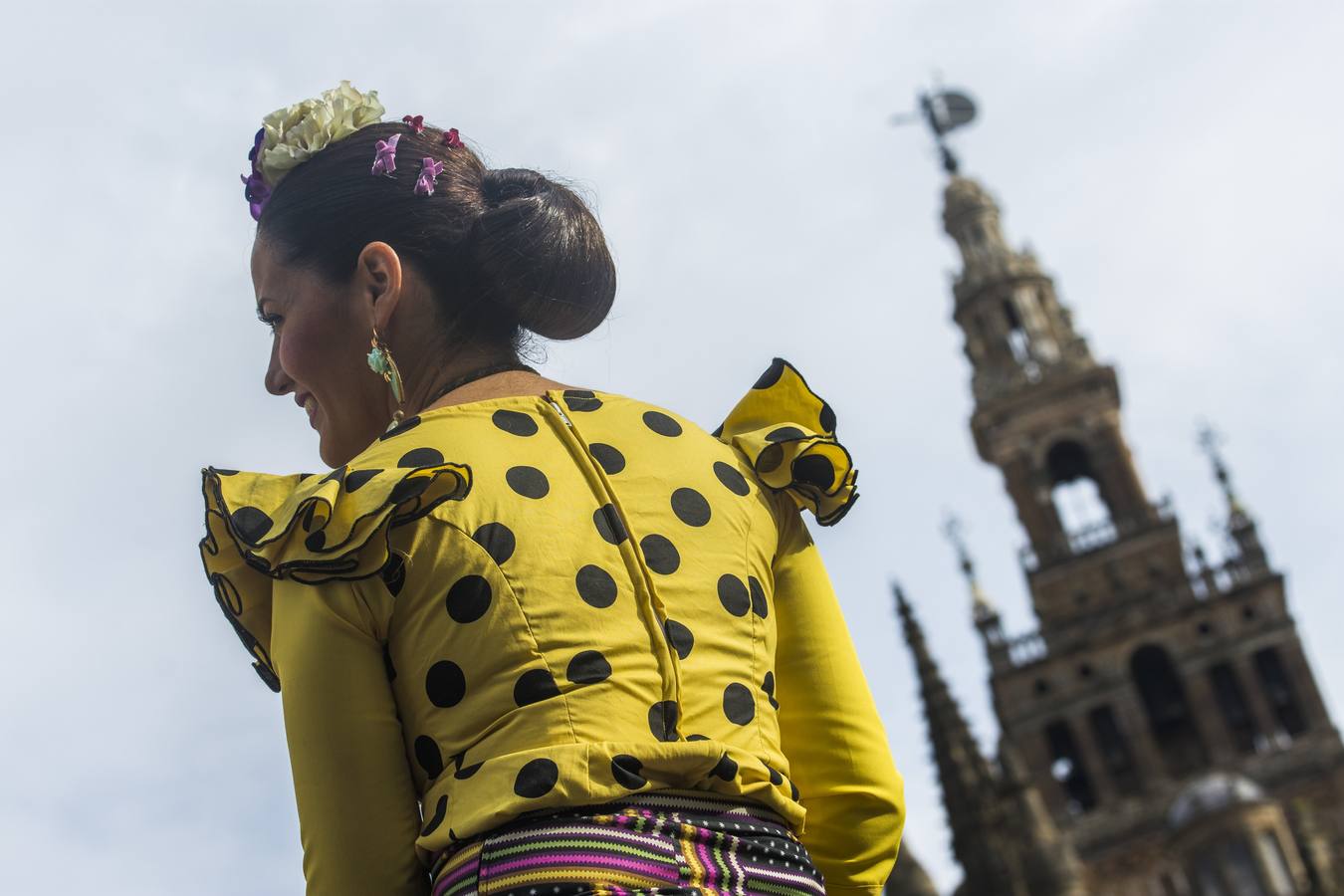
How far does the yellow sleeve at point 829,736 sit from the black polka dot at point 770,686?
0.18m

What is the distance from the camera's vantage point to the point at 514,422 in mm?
3352

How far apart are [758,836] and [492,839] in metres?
0.46

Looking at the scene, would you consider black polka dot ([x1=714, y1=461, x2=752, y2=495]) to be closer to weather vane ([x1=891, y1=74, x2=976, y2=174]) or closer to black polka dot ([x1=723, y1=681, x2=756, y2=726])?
black polka dot ([x1=723, y1=681, x2=756, y2=726])

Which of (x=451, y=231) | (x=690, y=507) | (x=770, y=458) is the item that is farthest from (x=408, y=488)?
(x=770, y=458)

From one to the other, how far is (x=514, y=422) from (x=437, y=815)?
71cm

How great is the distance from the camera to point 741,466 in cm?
359

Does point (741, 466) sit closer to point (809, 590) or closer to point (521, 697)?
point (809, 590)

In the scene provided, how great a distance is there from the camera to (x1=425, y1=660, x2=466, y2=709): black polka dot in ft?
9.90

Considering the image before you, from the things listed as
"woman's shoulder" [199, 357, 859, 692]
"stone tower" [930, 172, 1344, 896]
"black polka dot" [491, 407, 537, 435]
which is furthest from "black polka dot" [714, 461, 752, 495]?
"stone tower" [930, 172, 1344, 896]

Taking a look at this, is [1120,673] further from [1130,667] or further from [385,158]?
[385,158]

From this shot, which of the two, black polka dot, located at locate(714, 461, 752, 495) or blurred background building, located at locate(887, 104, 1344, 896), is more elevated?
blurred background building, located at locate(887, 104, 1344, 896)

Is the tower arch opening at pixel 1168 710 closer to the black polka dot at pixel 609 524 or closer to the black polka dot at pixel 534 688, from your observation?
the black polka dot at pixel 609 524

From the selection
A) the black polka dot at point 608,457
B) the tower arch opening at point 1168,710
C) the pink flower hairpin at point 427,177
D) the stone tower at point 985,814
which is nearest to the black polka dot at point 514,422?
the black polka dot at point 608,457

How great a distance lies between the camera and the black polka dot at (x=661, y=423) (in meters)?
3.51
